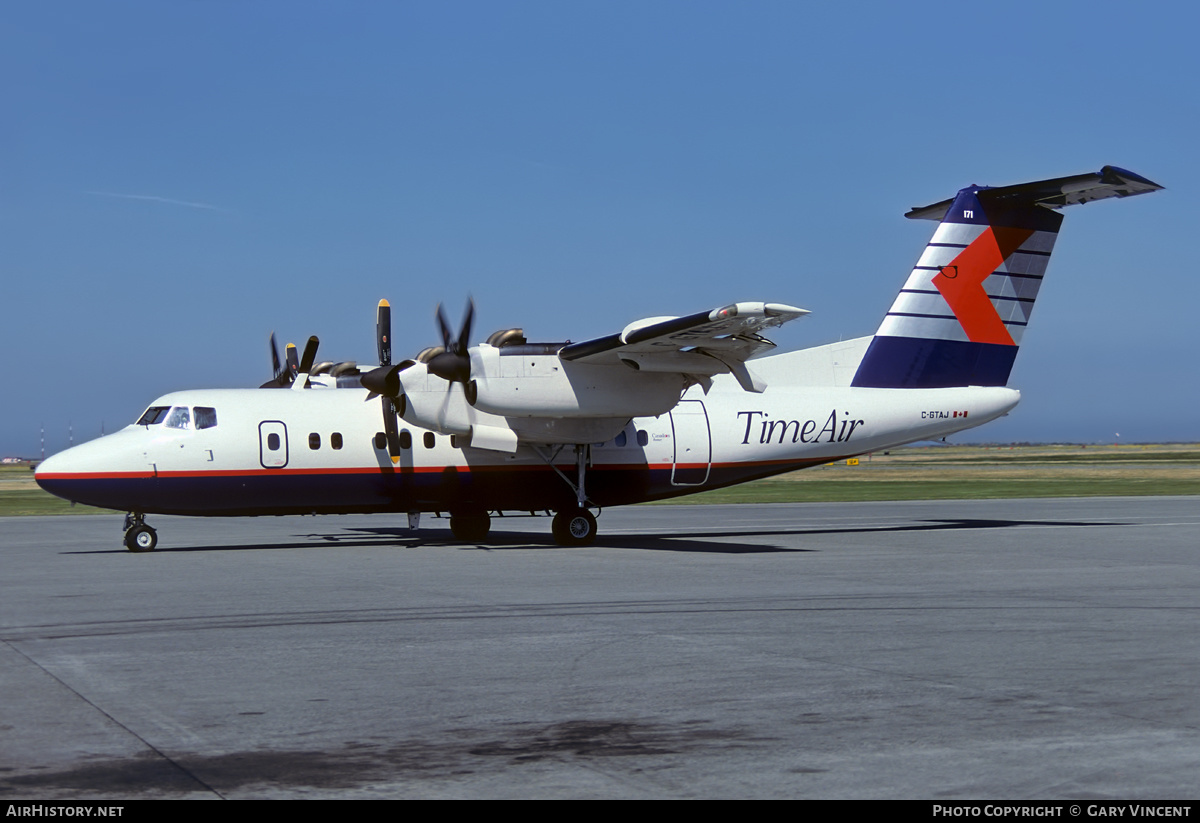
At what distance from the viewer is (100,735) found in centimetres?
680

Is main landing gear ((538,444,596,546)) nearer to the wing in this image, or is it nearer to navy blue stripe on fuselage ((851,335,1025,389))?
the wing

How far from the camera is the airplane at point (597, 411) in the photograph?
67.5 ft

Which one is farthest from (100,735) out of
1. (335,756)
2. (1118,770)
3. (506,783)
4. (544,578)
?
(544,578)

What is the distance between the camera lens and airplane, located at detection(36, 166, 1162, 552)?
2056 centimetres

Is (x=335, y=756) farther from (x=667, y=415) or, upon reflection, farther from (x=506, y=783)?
(x=667, y=415)

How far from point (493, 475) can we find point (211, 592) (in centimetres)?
855

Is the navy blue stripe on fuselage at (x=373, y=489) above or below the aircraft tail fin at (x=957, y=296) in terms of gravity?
below

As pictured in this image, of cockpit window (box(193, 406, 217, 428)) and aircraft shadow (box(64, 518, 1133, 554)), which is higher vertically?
cockpit window (box(193, 406, 217, 428))

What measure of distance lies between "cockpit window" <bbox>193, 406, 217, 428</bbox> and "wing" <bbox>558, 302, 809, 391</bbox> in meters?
6.46

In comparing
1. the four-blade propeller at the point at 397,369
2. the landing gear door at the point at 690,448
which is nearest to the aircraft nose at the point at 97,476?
the four-blade propeller at the point at 397,369

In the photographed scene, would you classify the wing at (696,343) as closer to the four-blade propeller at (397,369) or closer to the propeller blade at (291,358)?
the four-blade propeller at (397,369)

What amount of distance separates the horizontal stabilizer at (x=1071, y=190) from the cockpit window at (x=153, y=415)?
1657 cm

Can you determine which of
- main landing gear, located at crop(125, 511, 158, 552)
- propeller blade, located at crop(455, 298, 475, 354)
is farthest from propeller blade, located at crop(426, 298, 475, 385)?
main landing gear, located at crop(125, 511, 158, 552)

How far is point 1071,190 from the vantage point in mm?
23391
